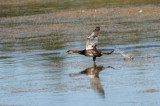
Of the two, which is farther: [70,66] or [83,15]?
[83,15]

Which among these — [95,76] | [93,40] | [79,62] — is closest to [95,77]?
[95,76]

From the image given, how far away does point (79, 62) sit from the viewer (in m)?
15.8

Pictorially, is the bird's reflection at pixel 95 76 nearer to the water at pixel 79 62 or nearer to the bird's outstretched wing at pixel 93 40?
the water at pixel 79 62

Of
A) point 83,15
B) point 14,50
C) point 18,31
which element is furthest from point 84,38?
point 83,15

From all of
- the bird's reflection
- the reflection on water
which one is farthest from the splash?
the reflection on water

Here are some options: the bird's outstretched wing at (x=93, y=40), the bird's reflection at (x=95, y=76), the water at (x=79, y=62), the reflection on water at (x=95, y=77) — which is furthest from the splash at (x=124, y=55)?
the reflection on water at (x=95, y=77)

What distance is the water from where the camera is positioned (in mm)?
10680

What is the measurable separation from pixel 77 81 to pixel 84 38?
9.25 metres

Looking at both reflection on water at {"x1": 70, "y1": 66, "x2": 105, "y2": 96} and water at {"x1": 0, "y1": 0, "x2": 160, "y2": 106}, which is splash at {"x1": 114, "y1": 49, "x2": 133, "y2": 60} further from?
reflection on water at {"x1": 70, "y1": 66, "x2": 105, "y2": 96}

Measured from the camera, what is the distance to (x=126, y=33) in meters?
22.5

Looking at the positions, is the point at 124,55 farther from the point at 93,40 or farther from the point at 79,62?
the point at 79,62

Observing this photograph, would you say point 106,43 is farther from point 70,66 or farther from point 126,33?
point 70,66

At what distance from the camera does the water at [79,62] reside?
10680mm

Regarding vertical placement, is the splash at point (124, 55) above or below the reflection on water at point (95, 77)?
below
